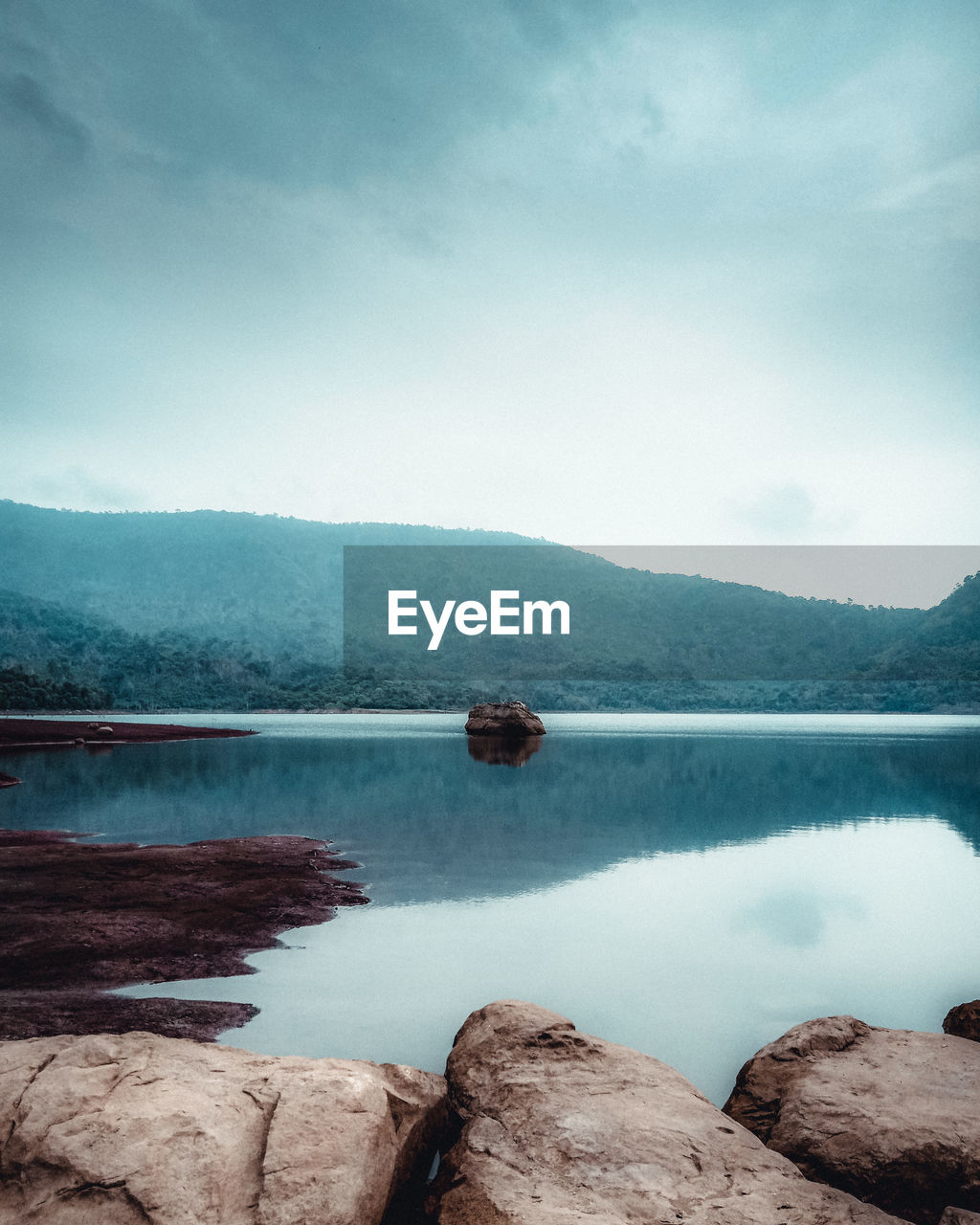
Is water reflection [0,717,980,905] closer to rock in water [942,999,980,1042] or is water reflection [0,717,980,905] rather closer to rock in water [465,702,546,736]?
rock in water [942,999,980,1042]

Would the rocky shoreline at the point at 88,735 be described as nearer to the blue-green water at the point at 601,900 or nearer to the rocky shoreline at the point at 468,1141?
the blue-green water at the point at 601,900

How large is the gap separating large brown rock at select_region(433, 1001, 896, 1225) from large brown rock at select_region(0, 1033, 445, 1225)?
378mm

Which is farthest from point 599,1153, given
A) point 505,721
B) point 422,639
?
point 422,639

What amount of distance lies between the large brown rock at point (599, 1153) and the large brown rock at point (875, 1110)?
0.93 ft

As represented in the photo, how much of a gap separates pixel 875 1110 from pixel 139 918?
726 cm

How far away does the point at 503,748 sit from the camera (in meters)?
40.4

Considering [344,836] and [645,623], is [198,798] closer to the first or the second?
[344,836]

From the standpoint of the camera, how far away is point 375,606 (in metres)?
126

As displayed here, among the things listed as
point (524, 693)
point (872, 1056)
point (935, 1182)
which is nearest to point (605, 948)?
point (872, 1056)

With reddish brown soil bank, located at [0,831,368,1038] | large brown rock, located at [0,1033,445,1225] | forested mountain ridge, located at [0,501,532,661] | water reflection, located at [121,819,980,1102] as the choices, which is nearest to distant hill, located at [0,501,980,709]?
forested mountain ridge, located at [0,501,532,661]

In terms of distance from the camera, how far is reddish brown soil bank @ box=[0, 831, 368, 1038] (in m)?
5.84

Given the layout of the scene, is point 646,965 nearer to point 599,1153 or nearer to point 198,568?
point 599,1153

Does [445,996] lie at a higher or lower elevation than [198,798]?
higher

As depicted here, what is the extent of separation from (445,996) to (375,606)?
120598 mm
